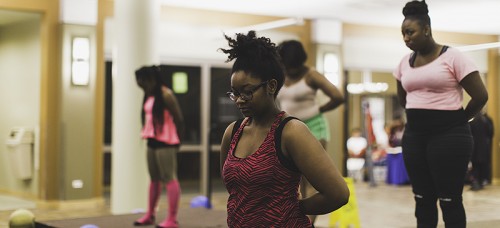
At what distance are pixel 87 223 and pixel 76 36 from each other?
3.64 m

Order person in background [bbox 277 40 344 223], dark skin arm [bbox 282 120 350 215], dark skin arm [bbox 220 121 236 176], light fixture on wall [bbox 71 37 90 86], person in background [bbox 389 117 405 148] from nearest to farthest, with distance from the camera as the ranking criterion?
dark skin arm [bbox 282 120 350 215] < dark skin arm [bbox 220 121 236 176] < person in background [bbox 277 40 344 223] < light fixture on wall [bbox 71 37 90 86] < person in background [bbox 389 117 405 148]

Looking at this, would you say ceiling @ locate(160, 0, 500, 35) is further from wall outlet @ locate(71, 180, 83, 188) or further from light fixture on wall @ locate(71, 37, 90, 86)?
wall outlet @ locate(71, 180, 83, 188)

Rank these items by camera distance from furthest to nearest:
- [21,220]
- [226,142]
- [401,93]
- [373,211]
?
[373,211] → [21,220] → [401,93] → [226,142]

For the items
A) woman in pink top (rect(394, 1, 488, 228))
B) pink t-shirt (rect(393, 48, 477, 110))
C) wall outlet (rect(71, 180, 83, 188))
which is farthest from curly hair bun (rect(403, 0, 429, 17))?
wall outlet (rect(71, 180, 83, 188))

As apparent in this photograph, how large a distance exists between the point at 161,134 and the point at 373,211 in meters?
2.85

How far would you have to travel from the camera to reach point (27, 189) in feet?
30.8

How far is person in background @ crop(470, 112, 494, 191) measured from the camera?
400cm

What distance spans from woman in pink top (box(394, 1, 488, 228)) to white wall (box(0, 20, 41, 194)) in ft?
21.2

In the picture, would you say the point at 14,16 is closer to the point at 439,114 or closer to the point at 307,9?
the point at 307,9

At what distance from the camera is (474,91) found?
3254mm

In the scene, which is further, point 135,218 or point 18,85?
point 18,85

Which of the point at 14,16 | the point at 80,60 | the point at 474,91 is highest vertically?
the point at 14,16

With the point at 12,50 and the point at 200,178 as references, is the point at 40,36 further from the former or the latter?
the point at 200,178

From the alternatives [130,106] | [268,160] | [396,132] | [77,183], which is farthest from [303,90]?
[396,132]
